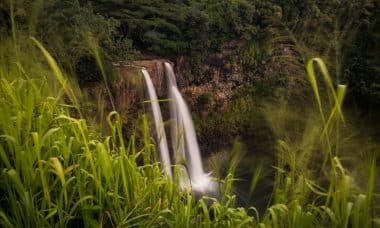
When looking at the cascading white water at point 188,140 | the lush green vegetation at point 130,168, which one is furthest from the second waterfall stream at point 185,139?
the lush green vegetation at point 130,168

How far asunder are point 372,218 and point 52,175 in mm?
1092

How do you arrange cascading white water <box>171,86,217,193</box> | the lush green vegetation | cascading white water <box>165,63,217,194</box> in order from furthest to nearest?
cascading white water <box>171,86,217,193</box> < cascading white water <box>165,63,217,194</box> < the lush green vegetation

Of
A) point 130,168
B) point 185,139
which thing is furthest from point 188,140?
point 130,168

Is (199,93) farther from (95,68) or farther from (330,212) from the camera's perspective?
(330,212)

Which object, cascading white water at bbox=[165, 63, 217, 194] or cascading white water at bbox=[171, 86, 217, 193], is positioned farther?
cascading white water at bbox=[171, 86, 217, 193]

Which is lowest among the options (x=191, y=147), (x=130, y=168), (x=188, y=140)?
(x=191, y=147)

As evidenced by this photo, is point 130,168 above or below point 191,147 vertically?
above

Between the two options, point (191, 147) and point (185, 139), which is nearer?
point (185, 139)

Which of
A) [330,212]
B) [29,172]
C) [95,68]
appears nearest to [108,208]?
[29,172]

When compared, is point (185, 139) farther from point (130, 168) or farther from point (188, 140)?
point (130, 168)

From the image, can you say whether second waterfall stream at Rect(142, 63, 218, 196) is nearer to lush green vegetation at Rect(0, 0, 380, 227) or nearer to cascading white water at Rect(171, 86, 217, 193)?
cascading white water at Rect(171, 86, 217, 193)

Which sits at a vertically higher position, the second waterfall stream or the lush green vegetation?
the lush green vegetation

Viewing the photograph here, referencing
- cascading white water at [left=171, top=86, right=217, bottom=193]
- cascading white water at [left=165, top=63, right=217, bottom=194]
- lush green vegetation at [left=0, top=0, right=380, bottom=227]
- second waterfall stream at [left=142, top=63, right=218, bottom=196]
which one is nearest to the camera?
lush green vegetation at [left=0, top=0, right=380, bottom=227]

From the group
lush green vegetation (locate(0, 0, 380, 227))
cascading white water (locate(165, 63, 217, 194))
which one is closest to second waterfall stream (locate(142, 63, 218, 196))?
cascading white water (locate(165, 63, 217, 194))
